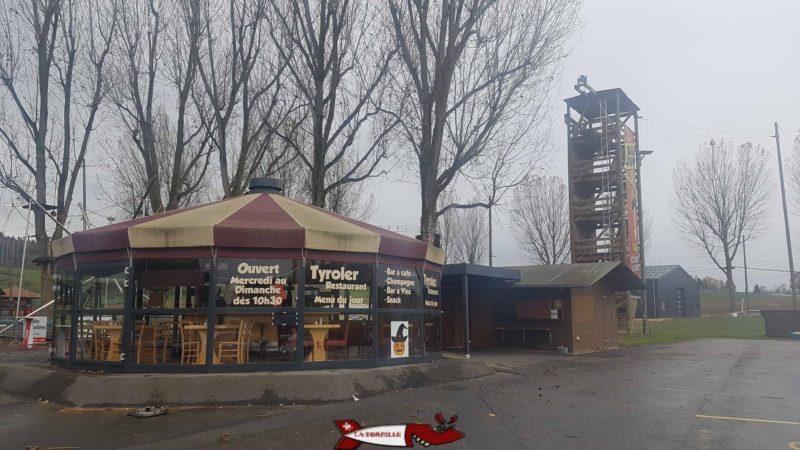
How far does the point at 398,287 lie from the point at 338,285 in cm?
152

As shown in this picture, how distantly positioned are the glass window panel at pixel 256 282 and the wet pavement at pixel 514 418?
2.22m

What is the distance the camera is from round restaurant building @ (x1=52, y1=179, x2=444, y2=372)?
1105 centimetres

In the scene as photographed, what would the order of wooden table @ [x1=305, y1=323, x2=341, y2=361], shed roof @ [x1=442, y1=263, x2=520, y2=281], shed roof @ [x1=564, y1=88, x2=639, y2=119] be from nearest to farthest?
wooden table @ [x1=305, y1=323, x2=341, y2=361] < shed roof @ [x1=442, y1=263, x2=520, y2=281] < shed roof @ [x1=564, y1=88, x2=639, y2=119]

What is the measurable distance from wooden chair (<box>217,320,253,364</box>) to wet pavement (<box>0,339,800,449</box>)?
167 centimetres

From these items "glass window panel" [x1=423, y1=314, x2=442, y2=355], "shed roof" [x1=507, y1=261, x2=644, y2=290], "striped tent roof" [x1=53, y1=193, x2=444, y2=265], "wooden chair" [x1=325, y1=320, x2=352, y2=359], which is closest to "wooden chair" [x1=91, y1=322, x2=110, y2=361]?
"striped tent roof" [x1=53, y1=193, x2=444, y2=265]

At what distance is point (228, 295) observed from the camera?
11148 mm

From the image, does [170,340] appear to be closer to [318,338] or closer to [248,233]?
[248,233]


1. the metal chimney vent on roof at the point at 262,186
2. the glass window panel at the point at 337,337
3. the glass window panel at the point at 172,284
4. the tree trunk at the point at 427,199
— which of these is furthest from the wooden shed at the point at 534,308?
the glass window panel at the point at 172,284

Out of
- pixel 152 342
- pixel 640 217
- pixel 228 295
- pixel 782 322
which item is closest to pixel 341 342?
pixel 228 295

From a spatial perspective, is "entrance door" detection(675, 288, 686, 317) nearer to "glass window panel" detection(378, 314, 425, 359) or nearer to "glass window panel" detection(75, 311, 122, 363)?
"glass window panel" detection(378, 314, 425, 359)

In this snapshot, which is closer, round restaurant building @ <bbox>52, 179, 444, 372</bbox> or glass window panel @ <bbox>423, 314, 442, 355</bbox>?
round restaurant building @ <bbox>52, 179, 444, 372</bbox>

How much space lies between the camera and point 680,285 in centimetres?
5562

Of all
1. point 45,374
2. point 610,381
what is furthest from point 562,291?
point 45,374

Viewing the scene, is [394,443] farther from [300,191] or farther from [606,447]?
[300,191]
